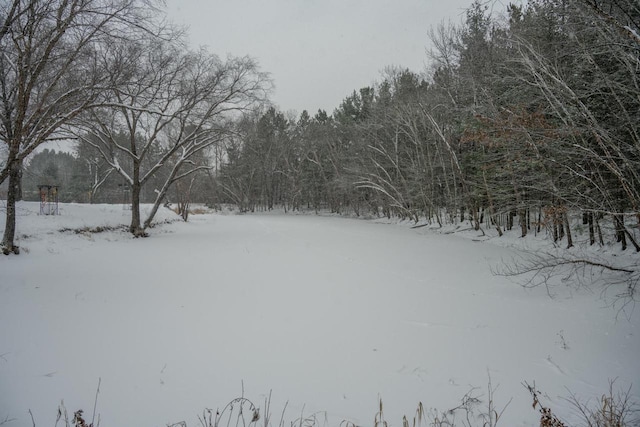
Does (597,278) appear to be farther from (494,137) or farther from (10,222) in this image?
(10,222)

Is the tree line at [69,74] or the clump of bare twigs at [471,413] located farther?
the tree line at [69,74]

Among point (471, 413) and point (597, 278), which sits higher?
point (597, 278)

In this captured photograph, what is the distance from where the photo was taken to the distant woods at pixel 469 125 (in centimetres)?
591

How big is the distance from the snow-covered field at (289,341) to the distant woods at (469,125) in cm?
223

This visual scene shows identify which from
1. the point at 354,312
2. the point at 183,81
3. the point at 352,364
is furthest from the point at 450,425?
the point at 183,81

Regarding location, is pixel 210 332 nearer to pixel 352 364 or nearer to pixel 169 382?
pixel 169 382

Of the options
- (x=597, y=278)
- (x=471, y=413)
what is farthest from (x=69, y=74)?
(x=597, y=278)

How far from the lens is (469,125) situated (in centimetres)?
1007

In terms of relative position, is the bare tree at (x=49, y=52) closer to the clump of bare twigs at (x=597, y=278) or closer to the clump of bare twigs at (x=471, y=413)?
the clump of bare twigs at (x=471, y=413)

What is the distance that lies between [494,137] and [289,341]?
7096 millimetres

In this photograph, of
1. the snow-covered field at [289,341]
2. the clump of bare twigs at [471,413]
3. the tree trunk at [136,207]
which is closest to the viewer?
the clump of bare twigs at [471,413]

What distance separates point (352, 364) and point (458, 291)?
3.73 m

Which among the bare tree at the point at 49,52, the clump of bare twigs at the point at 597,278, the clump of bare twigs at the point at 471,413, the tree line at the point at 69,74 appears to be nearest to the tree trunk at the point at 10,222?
the tree line at the point at 69,74

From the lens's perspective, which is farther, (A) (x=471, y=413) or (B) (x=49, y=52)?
(B) (x=49, y=52)
